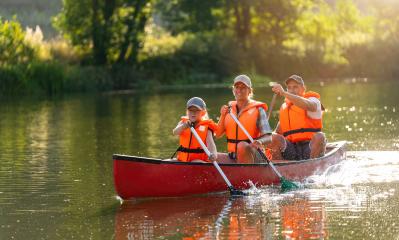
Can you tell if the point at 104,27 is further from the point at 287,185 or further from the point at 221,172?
the point at 221,172

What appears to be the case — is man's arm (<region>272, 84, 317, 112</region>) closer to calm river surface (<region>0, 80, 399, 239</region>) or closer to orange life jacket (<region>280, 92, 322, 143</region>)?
orange life jacket (<region>280, 92, 322, 143</region>)

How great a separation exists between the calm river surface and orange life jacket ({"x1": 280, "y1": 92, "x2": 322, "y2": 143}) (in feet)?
2.04

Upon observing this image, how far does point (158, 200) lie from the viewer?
12.0 meters

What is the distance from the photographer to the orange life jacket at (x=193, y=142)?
1223cm

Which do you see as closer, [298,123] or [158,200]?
[158,200]

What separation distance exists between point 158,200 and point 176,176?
35 centimetres

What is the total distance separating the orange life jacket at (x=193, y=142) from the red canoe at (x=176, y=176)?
37cm

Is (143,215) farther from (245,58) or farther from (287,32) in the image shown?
(287,32)

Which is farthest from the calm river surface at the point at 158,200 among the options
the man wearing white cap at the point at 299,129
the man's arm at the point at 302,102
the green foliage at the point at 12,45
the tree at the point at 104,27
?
the tree at the point at 104,27

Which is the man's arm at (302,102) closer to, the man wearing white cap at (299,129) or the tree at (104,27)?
the man wearing white cap at (299,129)

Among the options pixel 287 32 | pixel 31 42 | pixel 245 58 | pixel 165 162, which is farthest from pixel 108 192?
pixel 287 32

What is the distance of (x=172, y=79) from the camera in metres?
40.7

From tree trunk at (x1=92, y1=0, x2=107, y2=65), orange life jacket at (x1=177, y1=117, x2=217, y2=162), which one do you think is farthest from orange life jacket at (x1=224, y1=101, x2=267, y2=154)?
tree trunk at (x1=92, y1=0, x2=107, y2=65)

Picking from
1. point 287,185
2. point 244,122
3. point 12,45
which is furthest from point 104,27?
point 287,185
